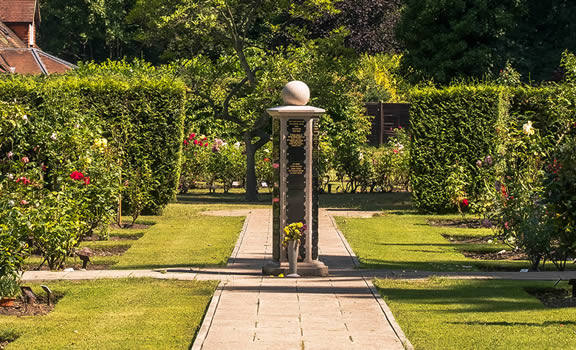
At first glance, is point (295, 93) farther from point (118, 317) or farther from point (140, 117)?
point (140, 117)

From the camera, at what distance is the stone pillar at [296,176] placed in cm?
1272

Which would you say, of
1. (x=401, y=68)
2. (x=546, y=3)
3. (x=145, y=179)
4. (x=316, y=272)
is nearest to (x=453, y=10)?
(x=401, y=68)

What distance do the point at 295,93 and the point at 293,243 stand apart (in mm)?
1893

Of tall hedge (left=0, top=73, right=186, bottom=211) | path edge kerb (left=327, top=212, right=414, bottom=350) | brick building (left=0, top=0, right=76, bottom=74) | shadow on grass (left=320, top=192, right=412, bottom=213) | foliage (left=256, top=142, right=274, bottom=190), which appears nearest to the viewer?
path edge kerb (left=327, top=212, right=414, bottom=350)

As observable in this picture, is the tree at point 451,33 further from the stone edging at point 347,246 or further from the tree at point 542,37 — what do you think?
the stone edging at point 347,246

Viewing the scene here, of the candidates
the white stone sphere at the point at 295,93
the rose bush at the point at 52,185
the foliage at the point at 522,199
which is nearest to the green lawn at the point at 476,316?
the foliage at the point at 522,199

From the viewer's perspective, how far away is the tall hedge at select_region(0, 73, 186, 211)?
64.3 ft

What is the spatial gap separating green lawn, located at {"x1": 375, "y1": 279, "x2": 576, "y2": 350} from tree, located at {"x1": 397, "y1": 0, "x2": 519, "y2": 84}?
50.8 ft

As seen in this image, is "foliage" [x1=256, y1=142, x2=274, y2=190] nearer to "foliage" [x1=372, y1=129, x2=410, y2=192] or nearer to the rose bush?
"foliage" [x1=372, y1=129, x2=410, y2=192]

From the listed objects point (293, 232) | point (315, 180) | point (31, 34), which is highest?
point (31, 34)

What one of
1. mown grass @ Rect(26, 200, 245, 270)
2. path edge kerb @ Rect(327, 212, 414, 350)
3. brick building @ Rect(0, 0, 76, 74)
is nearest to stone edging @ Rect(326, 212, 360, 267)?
path edge kerb @ Rect(327, 212, 414, 350)

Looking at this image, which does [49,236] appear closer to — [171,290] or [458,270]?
[171,290]

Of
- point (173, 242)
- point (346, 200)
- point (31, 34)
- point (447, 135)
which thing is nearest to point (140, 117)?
point (173, 242)

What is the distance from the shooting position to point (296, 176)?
12867 millimetres
